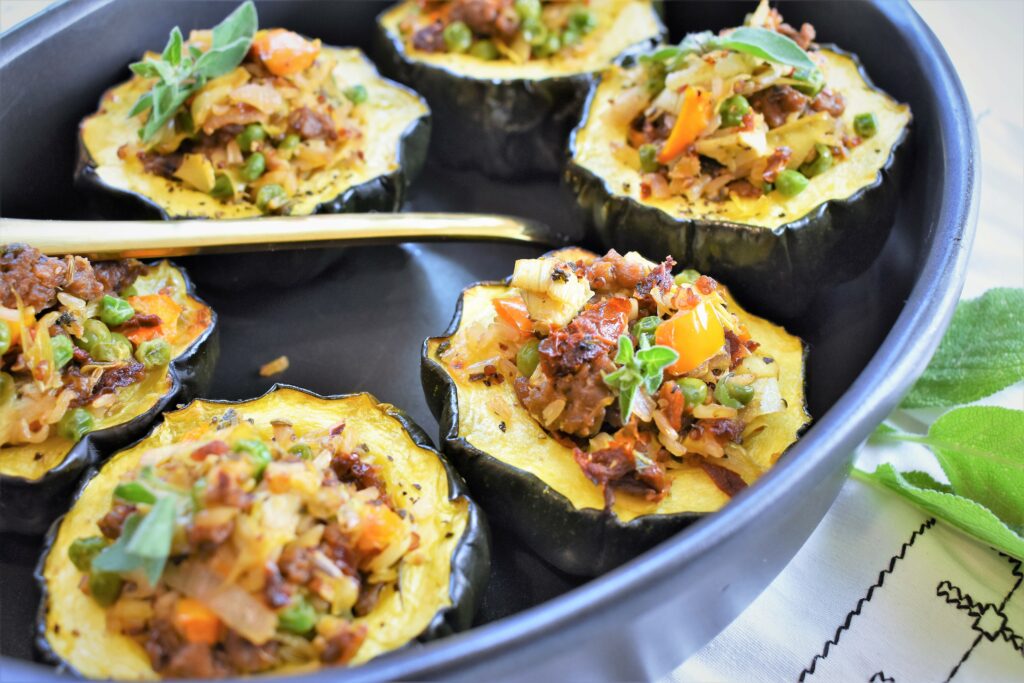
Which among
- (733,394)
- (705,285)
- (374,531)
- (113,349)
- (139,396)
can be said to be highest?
(705,285)

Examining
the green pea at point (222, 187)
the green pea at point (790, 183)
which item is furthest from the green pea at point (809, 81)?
the green pea at point (222, 187)

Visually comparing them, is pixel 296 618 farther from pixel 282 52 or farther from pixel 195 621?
pixel 282 52

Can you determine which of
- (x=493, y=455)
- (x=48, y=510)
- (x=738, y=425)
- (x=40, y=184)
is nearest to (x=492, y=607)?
(x=493, y=455)

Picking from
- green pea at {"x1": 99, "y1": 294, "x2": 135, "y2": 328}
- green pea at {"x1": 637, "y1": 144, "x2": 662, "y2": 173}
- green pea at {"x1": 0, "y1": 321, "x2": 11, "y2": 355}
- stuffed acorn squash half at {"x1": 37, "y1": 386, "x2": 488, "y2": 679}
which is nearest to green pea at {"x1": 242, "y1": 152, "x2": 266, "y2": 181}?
green pea at {"x1": 99, "y1": 294, "x2": 135, "y2": 328}

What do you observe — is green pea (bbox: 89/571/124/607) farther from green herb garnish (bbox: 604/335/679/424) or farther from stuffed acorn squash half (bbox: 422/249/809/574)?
green herb garnish (bbox: 604/335/679/424)

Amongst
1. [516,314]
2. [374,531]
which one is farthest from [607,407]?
[374,531]

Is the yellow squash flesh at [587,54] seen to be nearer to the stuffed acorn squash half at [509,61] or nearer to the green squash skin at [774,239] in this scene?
the stuffed acorn squash half at [509,61]
